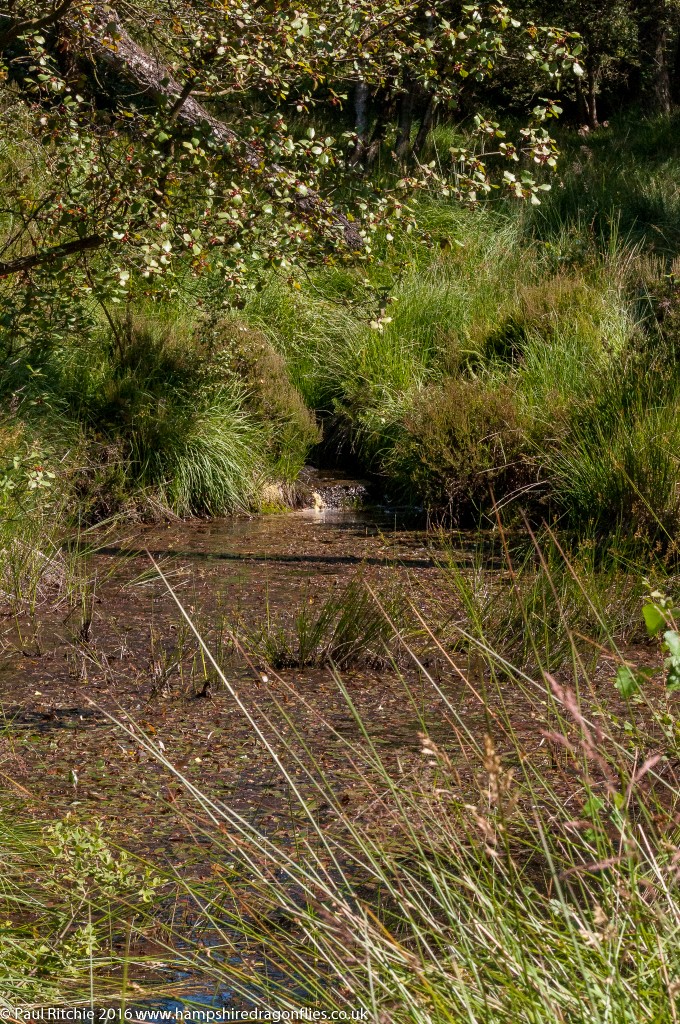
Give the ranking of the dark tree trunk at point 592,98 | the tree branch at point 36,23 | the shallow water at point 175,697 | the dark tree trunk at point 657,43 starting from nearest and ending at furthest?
the shallow water at point 175,697 → the tree branch at point 36,23 → the dark tree trunk at point 657,43 → the dark tree trunk at point 592,98

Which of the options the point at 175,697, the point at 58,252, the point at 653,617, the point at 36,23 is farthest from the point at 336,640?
the point at 653,617

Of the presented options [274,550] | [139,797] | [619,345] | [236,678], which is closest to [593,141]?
[619,345]

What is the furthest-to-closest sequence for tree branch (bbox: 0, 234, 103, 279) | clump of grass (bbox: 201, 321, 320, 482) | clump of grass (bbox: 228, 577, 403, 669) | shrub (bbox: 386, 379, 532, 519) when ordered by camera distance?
clump of grass (bbox: 201, 321, 320, 482), shrub (bbox: 386, 379, 532, 519), tree branch (bbox: 0, 234, 103, 279), clump of grass (bbox: 228, 577, 403, 669)

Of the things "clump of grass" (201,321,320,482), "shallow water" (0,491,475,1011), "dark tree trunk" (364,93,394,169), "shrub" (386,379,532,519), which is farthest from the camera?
"dark tree trunk" (364,93,394,169)

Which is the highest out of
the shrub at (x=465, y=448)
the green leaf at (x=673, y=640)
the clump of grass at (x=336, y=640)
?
the green leaf at (x=673, y=640)

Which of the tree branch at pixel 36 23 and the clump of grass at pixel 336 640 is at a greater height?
the tree branch at pixel 36 23

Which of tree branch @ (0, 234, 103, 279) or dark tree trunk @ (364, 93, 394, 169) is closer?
tree branch @ (0, 234, 103, 279)

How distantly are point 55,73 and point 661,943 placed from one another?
5.52m

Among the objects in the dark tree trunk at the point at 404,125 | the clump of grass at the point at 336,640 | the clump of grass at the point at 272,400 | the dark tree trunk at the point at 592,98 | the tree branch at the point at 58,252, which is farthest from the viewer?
the dark tree trunk at the point at 592,98

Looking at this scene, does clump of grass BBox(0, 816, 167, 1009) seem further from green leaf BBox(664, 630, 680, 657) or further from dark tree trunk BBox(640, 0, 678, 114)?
dark tree trunk BBox(640, 0, 678, 114)

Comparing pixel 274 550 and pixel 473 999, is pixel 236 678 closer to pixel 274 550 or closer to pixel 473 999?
pixel 274 550

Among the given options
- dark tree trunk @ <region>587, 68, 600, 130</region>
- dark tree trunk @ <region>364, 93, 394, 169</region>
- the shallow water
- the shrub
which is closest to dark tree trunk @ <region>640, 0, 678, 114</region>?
dark tree trunk @ <region>587, 68, 600, 130</region>

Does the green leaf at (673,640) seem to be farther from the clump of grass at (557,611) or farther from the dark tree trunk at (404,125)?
the dark tree trunk at (404,125)

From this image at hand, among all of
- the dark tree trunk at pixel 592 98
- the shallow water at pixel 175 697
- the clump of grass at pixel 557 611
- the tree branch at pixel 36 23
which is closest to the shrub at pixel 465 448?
the shallow water at pixel 175 697
